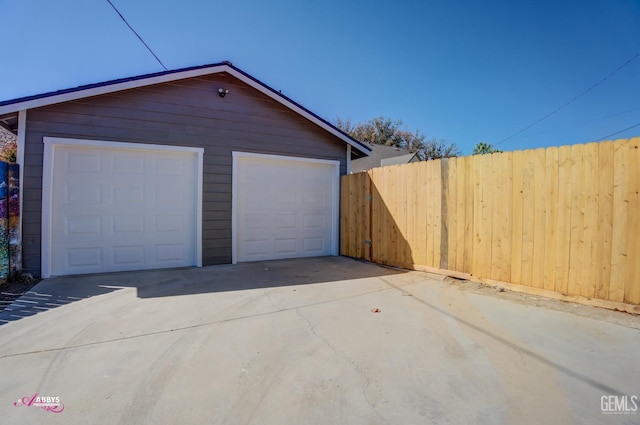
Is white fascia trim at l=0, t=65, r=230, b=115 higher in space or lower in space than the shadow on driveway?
higher

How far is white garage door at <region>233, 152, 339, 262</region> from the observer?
263 inches

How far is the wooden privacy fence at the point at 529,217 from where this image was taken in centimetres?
336

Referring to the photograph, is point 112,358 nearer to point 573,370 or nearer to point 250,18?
point 573,370

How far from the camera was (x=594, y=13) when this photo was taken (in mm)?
8227

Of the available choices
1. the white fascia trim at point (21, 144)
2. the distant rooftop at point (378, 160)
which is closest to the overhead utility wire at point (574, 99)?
the distant rooftop at point (378, 160)

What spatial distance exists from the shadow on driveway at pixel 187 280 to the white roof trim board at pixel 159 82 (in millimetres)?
2923

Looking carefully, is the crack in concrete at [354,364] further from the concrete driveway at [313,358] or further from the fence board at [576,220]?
the fence board at [576,220]

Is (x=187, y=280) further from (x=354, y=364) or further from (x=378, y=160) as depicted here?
(x=378, y=160)

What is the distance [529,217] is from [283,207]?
4.85 meters

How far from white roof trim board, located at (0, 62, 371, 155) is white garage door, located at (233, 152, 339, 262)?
3.57 feet

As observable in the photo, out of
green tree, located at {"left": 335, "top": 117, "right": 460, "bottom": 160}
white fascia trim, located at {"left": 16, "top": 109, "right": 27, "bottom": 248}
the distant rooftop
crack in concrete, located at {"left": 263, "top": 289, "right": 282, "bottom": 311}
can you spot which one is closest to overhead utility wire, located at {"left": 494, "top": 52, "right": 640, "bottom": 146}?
green tree, located at {"left": 335, "top": 117, "right": 460, "bottom": 160}

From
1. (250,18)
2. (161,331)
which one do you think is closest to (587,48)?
(250,18)

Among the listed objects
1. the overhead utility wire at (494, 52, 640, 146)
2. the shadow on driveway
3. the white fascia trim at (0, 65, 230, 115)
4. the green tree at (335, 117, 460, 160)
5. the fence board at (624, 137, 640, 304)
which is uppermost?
the green tree at (335, 117, 460, 160)

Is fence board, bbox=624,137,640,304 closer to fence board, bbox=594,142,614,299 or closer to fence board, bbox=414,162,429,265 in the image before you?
fence board, bbox=594,142,614,299
